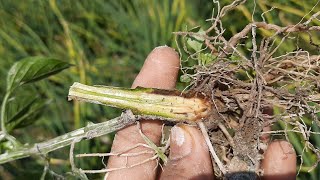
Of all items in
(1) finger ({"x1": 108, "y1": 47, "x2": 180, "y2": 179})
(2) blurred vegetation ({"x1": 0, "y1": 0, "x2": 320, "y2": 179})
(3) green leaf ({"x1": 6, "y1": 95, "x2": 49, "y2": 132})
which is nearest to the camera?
(1) finger ({"x1": 108, "y1": 47, "x2": 180, "y2": 179})

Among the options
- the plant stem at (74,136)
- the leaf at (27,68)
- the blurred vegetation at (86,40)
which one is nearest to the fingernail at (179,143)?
the plant stem at (74,136)

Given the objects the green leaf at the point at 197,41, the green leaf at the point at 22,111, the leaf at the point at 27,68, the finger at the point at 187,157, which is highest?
the green leaf at the point at 197,41

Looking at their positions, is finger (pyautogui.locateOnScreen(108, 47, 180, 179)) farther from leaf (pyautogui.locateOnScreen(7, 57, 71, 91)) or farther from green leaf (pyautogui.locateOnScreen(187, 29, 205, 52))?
leaf (pyautogui.locateOnScreen(7, 57, 71, 91))

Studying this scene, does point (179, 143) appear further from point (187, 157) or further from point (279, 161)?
point (279, 161)

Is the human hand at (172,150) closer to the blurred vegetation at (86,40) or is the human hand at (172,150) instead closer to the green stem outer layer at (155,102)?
the green stem outer layer at (155,102)

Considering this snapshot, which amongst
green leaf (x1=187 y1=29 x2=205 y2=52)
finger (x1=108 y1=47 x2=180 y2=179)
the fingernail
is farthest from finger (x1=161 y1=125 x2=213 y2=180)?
green leaf (x1=187 y1=29 x2=205 y2=52)

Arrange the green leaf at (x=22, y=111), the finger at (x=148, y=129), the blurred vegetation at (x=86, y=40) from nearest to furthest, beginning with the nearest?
1. the finger at (x=148, y=129)
2. the green leaf at (x=22, y=111)
3. the blurred vegetation at (x=86, y=40)
